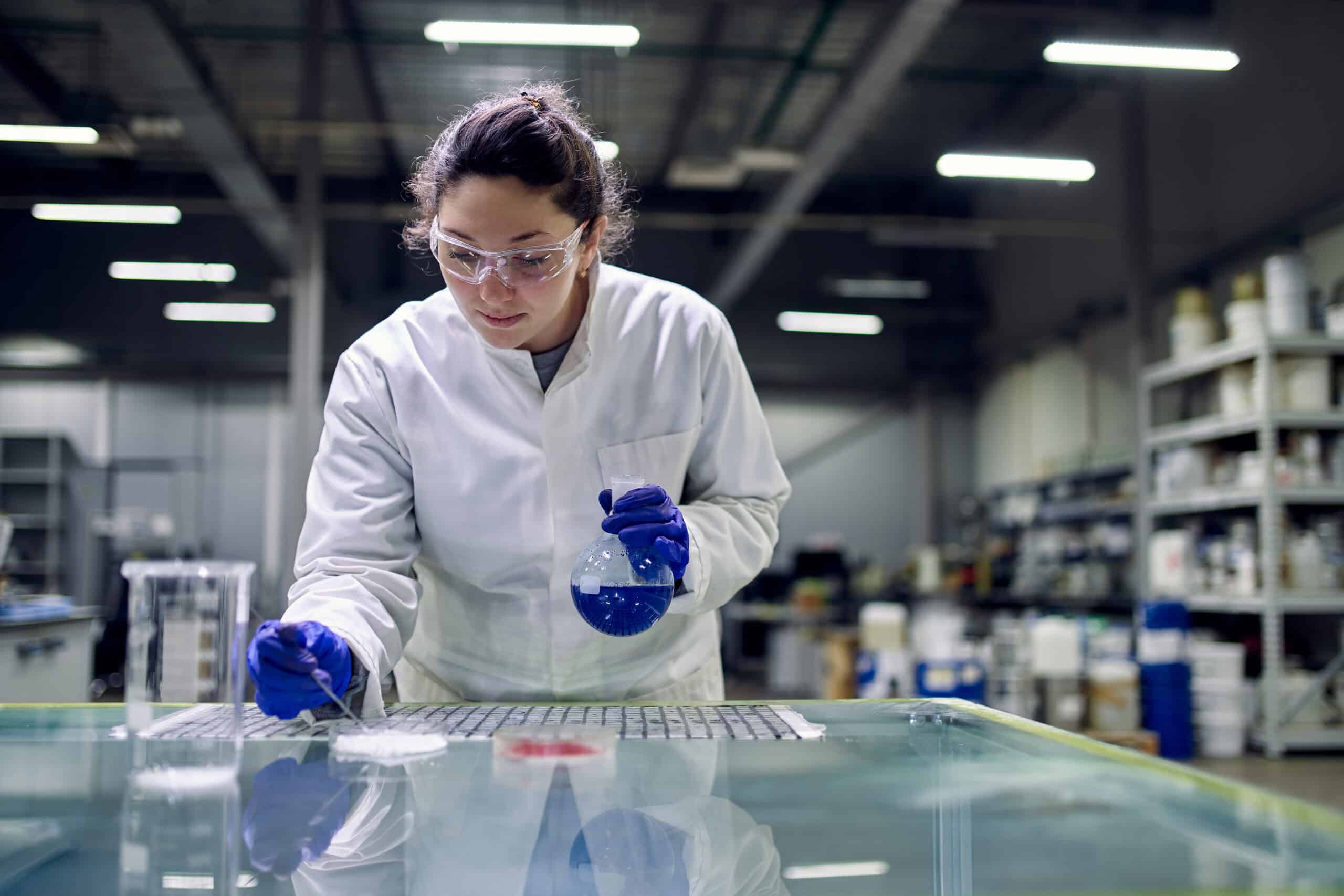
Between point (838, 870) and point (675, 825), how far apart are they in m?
0.12

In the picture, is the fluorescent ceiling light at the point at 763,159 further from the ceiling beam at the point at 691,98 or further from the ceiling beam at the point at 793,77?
the ceiling beam at the point at 691,98

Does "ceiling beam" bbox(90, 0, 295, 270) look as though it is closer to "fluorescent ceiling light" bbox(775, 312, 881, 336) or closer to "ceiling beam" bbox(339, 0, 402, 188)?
"ceiling beam" bbox(339, 0, 402, 188)

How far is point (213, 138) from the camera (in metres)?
6.77

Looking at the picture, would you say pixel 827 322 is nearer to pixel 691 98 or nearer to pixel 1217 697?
pixel 691 98

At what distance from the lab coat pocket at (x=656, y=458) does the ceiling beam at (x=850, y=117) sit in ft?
14.8

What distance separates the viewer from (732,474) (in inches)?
59.6

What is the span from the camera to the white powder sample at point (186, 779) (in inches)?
32.8

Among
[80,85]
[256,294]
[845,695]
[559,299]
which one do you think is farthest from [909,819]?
[256,294]

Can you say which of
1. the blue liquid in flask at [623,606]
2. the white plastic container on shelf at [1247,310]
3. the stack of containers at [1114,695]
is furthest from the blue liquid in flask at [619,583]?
the white plastic container on shelf at [1247,310]

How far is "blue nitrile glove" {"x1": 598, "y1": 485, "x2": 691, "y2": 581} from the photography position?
1188mm

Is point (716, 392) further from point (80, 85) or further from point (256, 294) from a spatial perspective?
point (256, 294)

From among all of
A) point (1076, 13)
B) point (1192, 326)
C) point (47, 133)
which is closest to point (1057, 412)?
point (1076, 13)

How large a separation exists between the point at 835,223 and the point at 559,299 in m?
6.60

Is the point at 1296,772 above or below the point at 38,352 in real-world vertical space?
below
